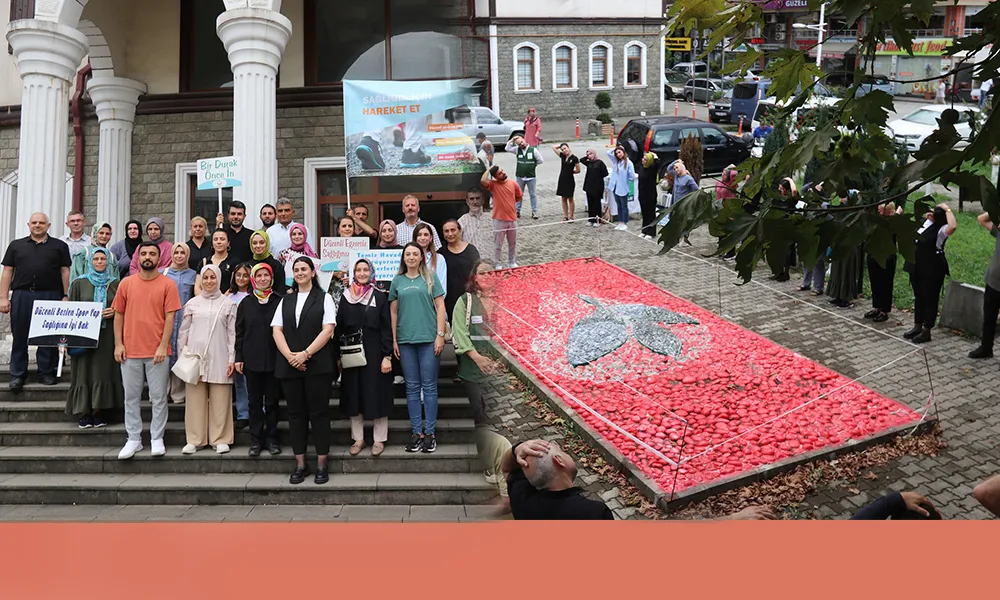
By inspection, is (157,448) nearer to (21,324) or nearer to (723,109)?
(21,324)

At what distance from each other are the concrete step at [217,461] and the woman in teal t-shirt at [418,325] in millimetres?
352

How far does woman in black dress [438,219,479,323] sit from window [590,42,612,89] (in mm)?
1449

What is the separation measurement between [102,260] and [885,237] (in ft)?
19.4

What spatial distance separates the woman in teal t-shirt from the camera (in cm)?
536


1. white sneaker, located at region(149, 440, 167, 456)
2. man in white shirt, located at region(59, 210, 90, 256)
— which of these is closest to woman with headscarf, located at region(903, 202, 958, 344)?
white sneaker, located at region(149, 440, 167, 456)

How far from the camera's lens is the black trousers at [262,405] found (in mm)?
5668

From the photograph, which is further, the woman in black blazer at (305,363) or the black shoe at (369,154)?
the black shoe at (369,154)

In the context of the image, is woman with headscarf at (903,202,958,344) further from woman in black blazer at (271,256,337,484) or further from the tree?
woman in black blazer at (271,256,337,484)

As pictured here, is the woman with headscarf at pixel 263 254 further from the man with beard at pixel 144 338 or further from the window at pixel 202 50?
the window at pixel 202 50

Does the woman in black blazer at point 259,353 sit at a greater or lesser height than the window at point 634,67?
lesser

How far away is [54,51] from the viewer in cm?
831

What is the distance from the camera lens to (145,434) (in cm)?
624

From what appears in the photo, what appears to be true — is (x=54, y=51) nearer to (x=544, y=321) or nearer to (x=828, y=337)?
(x=544, y=321)

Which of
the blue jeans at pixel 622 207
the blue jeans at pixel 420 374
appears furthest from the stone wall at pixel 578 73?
the blue jeans at pixel 622 207
